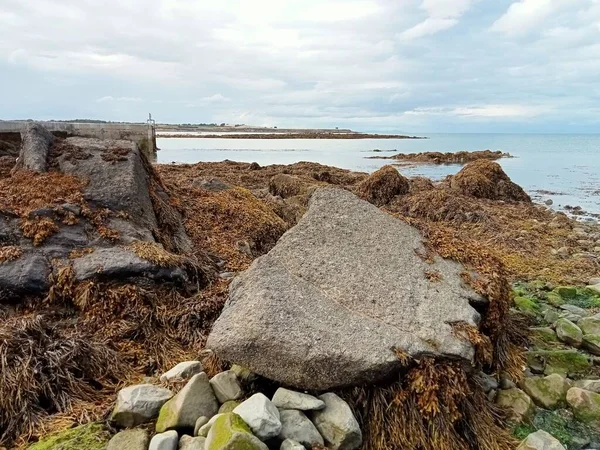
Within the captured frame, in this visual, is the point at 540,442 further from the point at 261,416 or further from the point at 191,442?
the point at 191,442

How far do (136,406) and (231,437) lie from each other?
674 millimetres

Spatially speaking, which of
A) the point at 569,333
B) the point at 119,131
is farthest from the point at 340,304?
the point at 119,131

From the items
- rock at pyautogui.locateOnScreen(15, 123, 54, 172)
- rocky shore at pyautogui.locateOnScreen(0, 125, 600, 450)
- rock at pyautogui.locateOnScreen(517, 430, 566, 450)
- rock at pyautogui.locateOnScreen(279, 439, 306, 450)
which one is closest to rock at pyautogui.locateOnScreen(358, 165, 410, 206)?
rocky shore at pyautogui.locateOnScreen(0, 125, 600, 450)

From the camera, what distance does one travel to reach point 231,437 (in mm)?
2156

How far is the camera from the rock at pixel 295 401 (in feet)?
8.26

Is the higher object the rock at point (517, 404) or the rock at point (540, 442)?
the rock at point (540, 442)

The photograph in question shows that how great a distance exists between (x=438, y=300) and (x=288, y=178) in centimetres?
856

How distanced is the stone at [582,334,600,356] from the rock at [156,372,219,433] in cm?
323

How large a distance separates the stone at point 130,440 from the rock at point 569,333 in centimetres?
356

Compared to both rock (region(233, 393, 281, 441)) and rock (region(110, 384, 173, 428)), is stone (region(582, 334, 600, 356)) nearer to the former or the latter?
rock (region(233, 393, 281, 441))

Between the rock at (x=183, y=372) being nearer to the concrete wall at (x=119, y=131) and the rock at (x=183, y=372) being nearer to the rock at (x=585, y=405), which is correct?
the rock at (x=585, y=405)

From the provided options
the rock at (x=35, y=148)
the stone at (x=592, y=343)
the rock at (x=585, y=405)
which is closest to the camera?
the rock at (x=585, y=405)

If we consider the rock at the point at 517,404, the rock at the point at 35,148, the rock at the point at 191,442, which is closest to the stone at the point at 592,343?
the rock at the point at 517,404

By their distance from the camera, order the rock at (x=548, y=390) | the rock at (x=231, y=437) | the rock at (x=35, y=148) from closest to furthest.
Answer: the rock at (x=231, y=437)
the rock at (x=548, y=390)
the rock at (x=35, y=148)
